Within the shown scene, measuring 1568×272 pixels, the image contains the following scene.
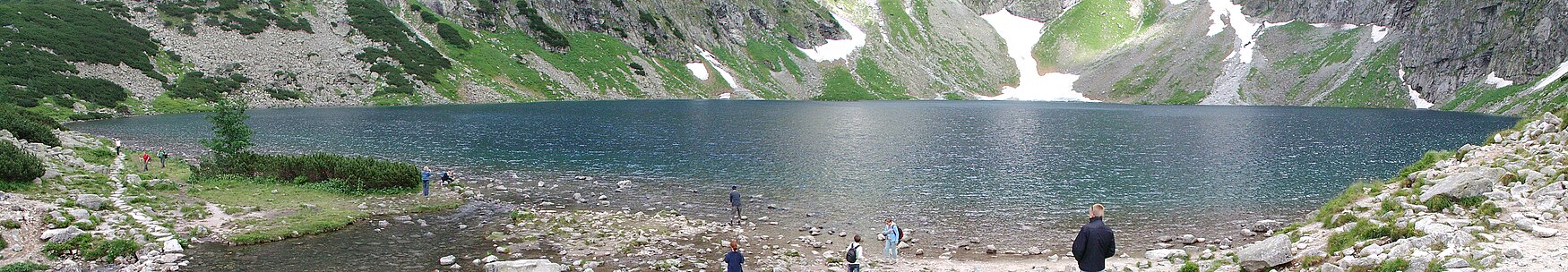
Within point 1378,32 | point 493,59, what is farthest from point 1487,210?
point 1378,32

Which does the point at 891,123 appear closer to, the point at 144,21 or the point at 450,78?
the point at 450,78

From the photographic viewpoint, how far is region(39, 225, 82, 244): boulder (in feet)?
71.6

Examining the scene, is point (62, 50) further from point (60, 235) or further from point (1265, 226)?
point (1265, 226)

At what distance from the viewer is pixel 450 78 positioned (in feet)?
482

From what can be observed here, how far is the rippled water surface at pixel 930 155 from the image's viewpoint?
126 ft

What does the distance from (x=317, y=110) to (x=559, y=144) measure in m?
63.3

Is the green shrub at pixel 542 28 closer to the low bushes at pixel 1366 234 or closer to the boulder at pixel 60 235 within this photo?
the boulder at pixel 60 235

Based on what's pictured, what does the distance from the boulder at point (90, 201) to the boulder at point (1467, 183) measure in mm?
40878

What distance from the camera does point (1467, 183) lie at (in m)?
20.8

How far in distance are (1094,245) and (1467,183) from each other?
13573 mm

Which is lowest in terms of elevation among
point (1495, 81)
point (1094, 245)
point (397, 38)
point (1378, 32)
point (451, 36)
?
point (1094, 245)

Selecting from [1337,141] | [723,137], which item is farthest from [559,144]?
[1337,141]

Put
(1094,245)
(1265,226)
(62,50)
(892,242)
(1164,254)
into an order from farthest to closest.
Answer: (62,50), (1265,226), (892,242), (1164,254), (1094,245)

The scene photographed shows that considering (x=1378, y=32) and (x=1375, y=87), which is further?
(x=1378, y=32)
